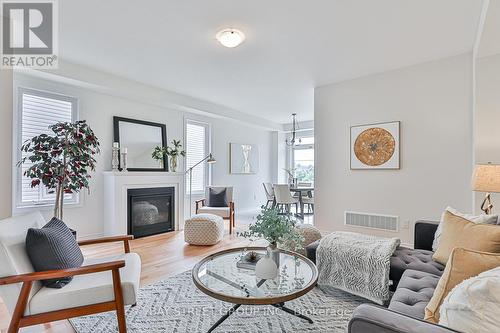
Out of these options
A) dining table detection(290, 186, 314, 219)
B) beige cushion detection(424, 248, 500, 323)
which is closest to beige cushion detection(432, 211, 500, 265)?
beige cushion detection(424, 248, 500, 323)

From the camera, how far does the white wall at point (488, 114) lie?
2975 millimetres

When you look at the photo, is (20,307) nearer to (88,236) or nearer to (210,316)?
(210,316)

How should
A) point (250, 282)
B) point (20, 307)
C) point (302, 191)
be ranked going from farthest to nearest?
point (302, 191)
point (250, 282)
point (20, 307)

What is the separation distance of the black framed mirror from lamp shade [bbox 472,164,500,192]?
15.3 feet

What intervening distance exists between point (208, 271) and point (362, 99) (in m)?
3.61

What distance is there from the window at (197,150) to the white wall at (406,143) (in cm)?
278

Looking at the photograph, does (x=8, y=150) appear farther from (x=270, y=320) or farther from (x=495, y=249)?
(x=495, y=249)

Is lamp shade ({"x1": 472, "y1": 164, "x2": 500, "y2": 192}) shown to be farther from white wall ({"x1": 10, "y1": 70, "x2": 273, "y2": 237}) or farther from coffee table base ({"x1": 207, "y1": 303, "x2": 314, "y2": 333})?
white wall ({"x1": 10, "y1": 70, "x2": 273, "y2": 237})

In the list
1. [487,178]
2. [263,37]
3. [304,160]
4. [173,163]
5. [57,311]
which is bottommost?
[57,311]

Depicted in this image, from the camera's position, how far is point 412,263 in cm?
214

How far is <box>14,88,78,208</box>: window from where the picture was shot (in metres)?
3.67

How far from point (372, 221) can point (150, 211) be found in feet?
12.3

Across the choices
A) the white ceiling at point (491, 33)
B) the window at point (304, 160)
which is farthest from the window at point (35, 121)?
the window at point (304, 160)

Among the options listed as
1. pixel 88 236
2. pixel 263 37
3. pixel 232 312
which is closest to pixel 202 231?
pixel 88 236
